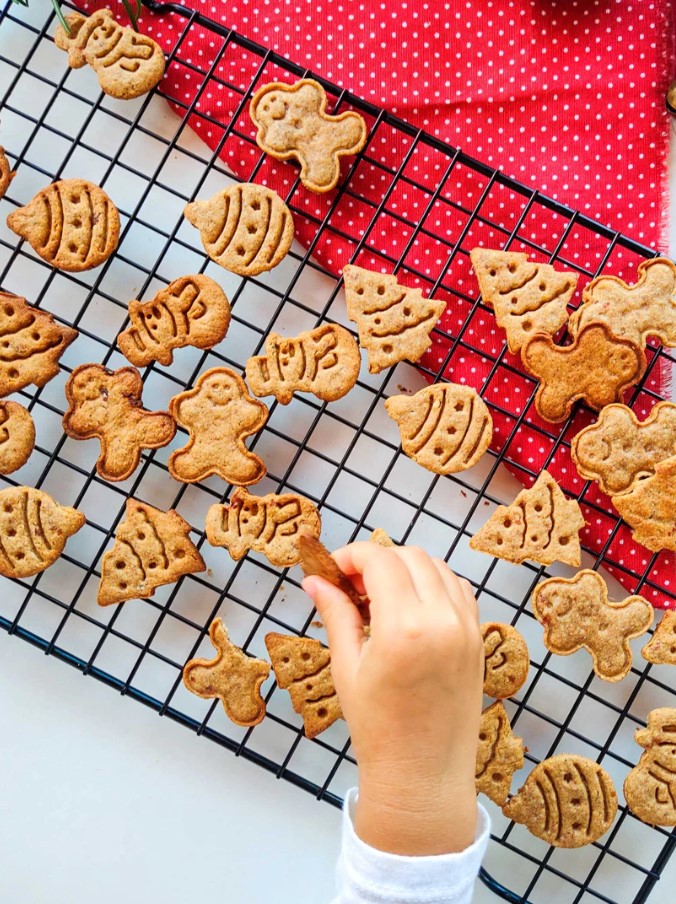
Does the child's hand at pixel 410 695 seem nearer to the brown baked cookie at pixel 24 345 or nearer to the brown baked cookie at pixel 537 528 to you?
the brown baked cookie at pixel 537 528

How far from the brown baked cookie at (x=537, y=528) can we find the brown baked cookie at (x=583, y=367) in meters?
0.12

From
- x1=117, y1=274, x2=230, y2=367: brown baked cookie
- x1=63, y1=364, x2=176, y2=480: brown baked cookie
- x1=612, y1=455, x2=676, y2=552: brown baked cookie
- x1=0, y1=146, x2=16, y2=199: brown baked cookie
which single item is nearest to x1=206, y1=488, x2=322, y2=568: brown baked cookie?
x1=63, y1=364, x2=176, y2=480: brown baked cookie

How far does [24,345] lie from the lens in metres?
1.35

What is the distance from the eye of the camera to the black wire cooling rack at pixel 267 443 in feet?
4.60

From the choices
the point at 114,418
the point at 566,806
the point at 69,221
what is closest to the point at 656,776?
the point at 566,806

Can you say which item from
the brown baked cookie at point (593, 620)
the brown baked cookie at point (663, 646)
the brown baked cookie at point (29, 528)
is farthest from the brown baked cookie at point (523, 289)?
the brown baked cookie at point (29, 528)

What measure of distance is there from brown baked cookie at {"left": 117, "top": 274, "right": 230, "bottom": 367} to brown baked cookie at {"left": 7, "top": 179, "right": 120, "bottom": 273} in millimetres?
122

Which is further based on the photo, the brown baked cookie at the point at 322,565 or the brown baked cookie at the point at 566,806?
the brown baked cookie at the point at 566,806

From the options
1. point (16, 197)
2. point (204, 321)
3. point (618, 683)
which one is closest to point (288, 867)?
point (618, 683)

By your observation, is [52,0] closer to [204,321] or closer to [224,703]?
[204,321]

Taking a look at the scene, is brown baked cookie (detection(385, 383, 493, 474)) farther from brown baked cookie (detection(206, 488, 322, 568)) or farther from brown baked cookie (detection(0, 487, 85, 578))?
brown baked cookie (detection(0, 487, 85, 578))

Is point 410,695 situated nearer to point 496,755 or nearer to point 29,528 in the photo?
point 496,755

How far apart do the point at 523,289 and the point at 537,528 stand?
0.37m

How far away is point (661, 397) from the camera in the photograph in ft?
4.59
